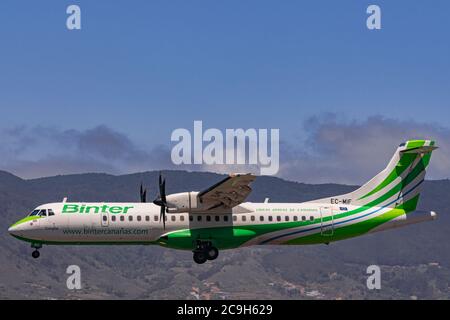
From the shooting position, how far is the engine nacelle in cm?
4931

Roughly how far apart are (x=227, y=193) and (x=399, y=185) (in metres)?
12.1

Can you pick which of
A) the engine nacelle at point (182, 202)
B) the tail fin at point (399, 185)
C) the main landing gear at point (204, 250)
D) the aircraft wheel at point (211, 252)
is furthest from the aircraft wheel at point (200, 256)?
the tail fin at point (399, 185)

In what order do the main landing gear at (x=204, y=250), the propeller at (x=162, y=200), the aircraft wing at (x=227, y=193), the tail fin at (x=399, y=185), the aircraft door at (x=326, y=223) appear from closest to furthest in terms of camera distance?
the aircraft wing at (x=227, y=193), the propeller at (x=162, y=200), the main landing gear at (x=204, y=250), the aircraft door at (x=326, y=223), the tail fin at (x=399, y=185)

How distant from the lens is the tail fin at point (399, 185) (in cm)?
5388

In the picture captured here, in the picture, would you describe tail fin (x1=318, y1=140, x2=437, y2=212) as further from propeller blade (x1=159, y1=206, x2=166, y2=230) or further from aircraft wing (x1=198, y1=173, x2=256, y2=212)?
propeller blade (x1=159, y1=206, x2=166, y2=230)

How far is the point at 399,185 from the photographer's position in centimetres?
5416

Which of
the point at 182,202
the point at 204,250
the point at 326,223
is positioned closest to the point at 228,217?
the point at 204,250

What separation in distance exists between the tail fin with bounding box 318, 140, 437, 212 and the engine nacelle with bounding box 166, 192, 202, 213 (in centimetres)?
895

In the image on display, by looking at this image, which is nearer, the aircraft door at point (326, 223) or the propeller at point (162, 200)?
the propeller at point (162, 200)

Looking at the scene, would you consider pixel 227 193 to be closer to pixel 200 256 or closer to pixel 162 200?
pixel 162 200

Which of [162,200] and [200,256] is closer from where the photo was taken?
[162,200]

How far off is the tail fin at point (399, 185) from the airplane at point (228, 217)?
0.21 feet

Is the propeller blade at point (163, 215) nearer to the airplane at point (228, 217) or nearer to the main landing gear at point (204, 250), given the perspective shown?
the airplane at point (228, 217)

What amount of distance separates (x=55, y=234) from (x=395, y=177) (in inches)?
842
